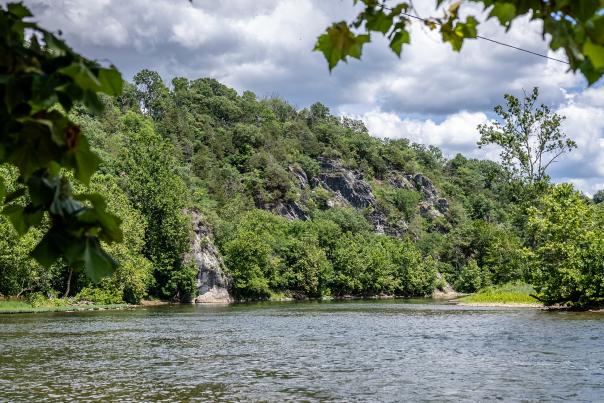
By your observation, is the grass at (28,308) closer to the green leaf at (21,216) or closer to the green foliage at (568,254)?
the green foliage at (568,254)

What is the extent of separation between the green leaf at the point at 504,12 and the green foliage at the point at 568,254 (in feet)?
153

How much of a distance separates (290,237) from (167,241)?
132ft

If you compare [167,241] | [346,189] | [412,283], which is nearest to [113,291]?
[167,241]

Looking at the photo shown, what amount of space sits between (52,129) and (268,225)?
417 feet

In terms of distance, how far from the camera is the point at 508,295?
6256 centimetres

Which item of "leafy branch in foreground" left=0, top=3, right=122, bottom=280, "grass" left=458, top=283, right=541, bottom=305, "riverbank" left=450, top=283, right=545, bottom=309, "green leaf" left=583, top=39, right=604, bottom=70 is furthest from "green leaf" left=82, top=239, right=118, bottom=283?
"grass" left=458, top=283, right=541, bottom=305

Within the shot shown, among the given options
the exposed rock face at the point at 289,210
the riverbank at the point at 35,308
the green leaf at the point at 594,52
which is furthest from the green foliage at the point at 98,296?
the exposed rock face at the point at 289,210

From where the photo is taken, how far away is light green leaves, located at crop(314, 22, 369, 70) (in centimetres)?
307

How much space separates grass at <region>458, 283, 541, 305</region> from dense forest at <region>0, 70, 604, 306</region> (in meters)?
2.95

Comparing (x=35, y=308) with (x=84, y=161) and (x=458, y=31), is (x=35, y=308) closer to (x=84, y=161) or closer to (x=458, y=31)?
(x=84, y=161)

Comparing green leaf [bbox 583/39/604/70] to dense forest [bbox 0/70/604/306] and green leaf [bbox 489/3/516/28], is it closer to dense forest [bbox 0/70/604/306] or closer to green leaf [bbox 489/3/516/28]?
green leaf [bbox 489/3/516/28]

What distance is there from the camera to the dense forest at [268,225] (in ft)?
165

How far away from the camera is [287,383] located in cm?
1636

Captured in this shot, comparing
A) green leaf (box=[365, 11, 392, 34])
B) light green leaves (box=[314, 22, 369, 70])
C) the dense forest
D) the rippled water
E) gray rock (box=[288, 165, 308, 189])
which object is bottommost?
the rippled water
